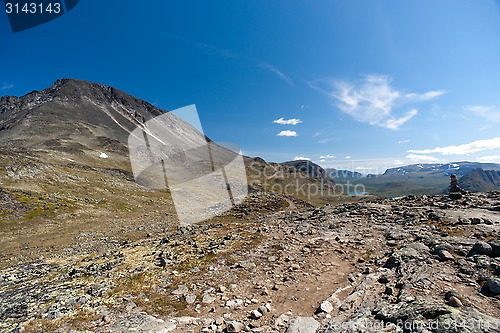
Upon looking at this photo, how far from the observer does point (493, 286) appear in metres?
10.6

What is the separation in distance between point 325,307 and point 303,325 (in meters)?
1.60

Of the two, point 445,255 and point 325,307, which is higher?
point 445,255

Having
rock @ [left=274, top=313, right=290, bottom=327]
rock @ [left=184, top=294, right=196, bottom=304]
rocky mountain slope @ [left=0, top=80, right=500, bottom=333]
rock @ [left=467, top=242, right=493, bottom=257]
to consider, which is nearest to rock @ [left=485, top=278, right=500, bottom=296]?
rocky mountain slope @ [left=0, top=80, right=500, bottom=333]

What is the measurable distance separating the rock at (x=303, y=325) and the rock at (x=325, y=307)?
2.21 feet

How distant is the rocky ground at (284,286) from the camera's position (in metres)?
10.3

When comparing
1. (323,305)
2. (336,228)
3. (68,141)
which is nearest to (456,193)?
(336,228)

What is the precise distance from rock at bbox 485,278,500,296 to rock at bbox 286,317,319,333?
7.62 m

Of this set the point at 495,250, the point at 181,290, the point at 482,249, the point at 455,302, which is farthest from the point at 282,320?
the point at 495,250

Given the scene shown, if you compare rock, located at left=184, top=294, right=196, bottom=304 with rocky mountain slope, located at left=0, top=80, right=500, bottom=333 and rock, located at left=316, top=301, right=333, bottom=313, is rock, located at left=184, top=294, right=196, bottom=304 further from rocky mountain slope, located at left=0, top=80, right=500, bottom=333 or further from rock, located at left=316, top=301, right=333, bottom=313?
rock, located at left=316, top=301, right=333, bottom=313

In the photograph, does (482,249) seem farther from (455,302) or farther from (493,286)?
→ (455,302)

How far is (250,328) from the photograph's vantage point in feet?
34.3

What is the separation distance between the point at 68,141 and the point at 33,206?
474ft

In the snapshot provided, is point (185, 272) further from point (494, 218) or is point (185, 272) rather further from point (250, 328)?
point (494, 218)

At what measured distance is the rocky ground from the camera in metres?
10.3
